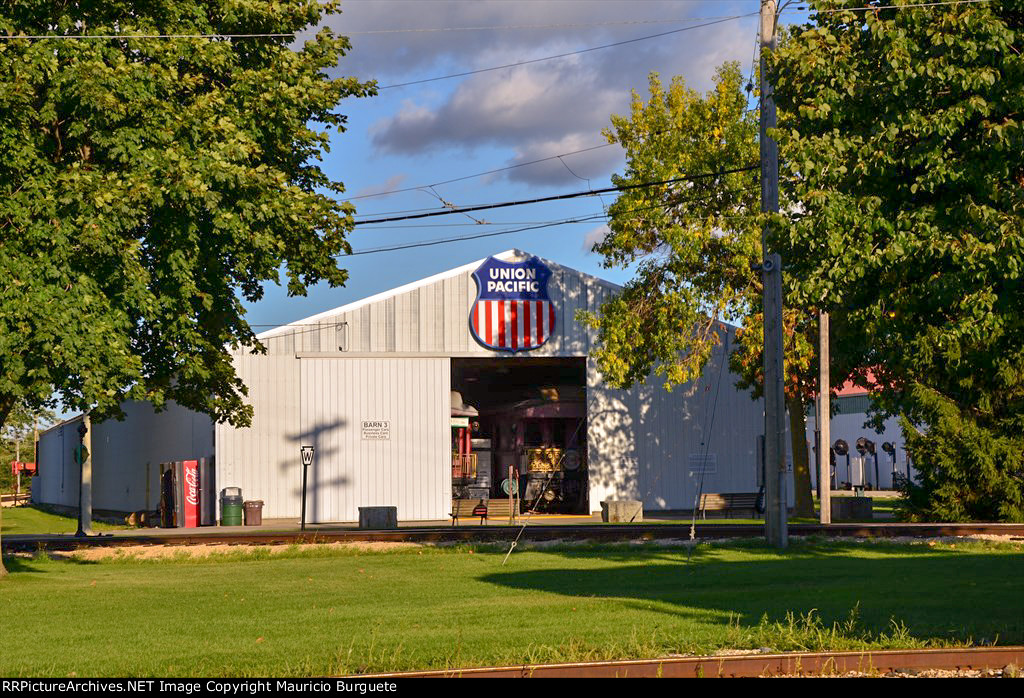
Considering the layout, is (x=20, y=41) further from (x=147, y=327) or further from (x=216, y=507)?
(x=216, y=507)

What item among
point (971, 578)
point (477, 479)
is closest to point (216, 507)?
point (477, 479)

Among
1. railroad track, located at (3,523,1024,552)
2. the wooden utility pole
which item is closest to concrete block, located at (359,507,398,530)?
railroad track, located at (3,523,1024,552)

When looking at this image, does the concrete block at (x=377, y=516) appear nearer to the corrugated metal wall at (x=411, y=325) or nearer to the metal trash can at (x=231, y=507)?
the metal trash can at (x=231, y=507)

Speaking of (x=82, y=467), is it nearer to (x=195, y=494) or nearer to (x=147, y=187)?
(x=195, y=494)

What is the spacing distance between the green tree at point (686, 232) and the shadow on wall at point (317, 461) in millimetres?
11555

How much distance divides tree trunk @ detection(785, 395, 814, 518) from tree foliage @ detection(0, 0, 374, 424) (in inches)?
853

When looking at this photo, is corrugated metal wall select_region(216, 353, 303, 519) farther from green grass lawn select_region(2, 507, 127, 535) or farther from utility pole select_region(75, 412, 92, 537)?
utility pole select_region(75, 412, 92, 537)

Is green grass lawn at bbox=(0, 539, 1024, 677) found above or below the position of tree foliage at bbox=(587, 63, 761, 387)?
below

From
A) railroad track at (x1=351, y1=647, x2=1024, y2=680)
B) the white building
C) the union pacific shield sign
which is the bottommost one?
railroad track at (x1=351, y1=647, x2=1024, y2=680)

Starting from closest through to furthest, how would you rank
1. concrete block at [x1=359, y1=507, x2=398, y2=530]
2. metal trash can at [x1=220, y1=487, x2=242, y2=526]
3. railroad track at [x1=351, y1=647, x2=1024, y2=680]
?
railroad track at [x1=351, y1=647, x2=1024, y2=680] < concrete block at [x1=359, y1=507, x2=398, y2=530] < metal trash can at [x1=220, y1=487, x2=242, y2=526]

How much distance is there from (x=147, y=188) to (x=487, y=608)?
384 inches

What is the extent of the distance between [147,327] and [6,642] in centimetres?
1167

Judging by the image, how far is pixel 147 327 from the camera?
24266 mm

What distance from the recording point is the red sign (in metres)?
46.2
